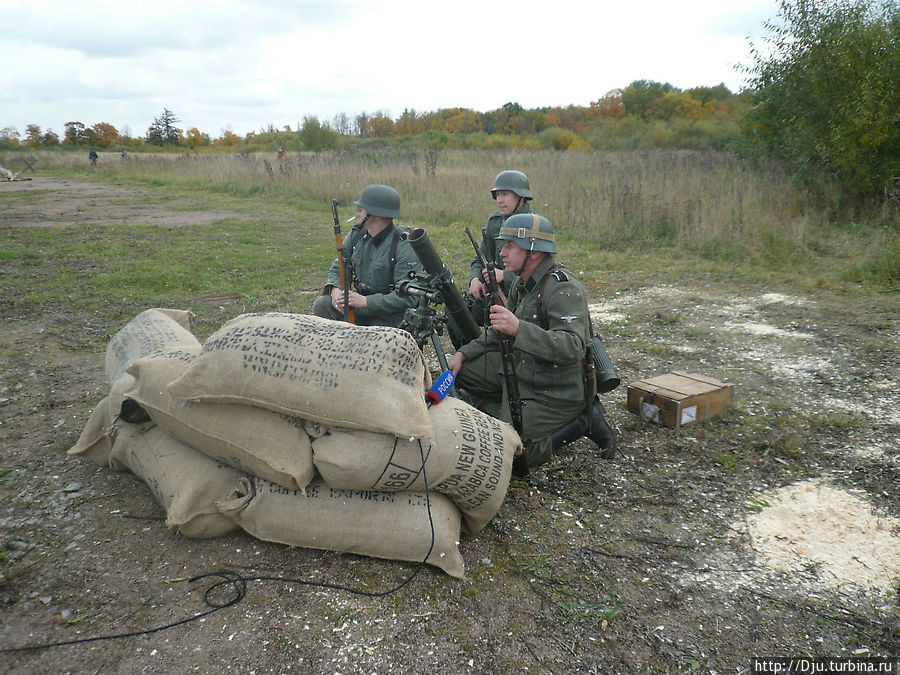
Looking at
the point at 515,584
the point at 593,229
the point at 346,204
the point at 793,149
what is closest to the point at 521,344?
the point at 515,584

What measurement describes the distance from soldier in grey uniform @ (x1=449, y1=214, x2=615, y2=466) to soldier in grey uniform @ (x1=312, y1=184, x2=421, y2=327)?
96 centimetres

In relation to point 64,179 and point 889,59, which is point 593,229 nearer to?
point 889,59

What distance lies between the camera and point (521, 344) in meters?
3.32

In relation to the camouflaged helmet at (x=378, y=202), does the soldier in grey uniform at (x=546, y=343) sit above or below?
below

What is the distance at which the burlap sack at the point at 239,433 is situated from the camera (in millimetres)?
2625

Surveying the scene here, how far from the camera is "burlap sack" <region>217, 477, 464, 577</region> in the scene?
2650mm

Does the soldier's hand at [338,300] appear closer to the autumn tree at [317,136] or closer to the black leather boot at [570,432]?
the black leather boot at [570,432]

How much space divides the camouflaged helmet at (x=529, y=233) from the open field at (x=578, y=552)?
4.47 ft

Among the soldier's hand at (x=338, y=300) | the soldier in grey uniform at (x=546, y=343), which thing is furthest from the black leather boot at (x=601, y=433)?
the soldier's hand at (x=338, y=300)

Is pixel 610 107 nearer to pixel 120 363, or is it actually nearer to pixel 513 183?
pixel 513 183

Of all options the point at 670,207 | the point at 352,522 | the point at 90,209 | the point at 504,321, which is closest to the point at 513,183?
the point at 504,321

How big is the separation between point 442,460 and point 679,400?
206 cm

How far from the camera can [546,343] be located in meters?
3.30

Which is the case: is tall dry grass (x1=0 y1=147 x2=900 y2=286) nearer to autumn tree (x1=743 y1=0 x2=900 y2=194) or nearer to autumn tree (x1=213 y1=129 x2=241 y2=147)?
autumn tree (x1=743 y1=0 x2=900 y2=194)
